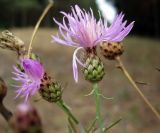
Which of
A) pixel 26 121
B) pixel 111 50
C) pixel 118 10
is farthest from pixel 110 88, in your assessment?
pixel 26 121

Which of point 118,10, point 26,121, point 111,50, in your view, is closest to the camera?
point 26,121

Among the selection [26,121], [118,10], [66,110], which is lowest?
[118,10]

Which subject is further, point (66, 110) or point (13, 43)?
point (13, 43)

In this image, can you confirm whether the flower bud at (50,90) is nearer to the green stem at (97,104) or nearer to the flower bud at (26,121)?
the green stem at (97,104)

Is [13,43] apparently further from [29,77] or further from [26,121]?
[26,121]

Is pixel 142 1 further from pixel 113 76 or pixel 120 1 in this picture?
pixel 113 76

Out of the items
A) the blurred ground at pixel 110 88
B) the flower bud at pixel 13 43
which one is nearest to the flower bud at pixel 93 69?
the flower bud at pixel 13 43

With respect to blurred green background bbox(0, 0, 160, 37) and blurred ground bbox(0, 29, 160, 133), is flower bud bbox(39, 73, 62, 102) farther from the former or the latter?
blurred green background bbox(0, 0, 160, 37)

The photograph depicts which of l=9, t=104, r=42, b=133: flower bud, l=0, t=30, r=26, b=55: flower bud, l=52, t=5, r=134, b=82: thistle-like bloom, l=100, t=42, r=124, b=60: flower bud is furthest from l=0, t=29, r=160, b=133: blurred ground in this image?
l=9, t=104, r=42, b=133: flower bud
